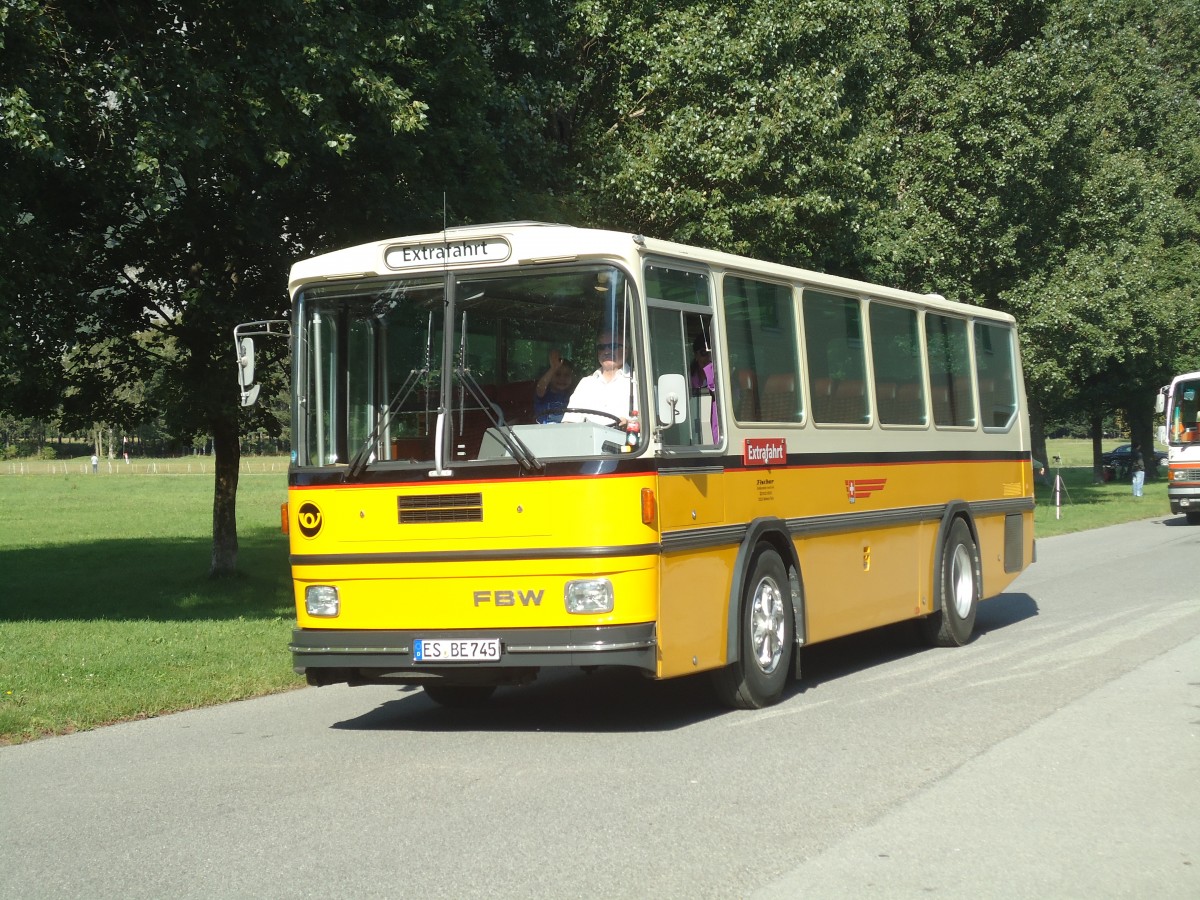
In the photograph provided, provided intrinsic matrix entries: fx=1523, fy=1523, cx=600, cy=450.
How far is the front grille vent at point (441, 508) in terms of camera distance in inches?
346

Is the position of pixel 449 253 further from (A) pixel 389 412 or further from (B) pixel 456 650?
(B) pixel 456 650

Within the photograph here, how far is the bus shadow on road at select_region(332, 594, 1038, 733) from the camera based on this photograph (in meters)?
9.49

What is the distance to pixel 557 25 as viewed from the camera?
23.6 metres

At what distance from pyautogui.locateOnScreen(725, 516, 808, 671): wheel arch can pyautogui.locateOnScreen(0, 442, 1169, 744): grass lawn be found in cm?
390

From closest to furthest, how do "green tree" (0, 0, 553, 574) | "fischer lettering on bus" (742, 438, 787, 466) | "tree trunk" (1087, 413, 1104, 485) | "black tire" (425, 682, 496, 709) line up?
"fischer lettering on bus" (742, 438, 787, 466) < "black tire" (425, 682, 496, 709) < "green tree" (0, 0, 553, 574) < "tree trunk" (1087, 413, 1104, 485)

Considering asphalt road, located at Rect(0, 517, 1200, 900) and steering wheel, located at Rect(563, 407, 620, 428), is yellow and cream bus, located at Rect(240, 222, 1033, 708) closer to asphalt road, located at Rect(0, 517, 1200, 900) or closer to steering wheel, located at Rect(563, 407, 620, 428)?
steering wheel, located at Rect(563, 407, 620, 428)

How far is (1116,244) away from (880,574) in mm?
28655

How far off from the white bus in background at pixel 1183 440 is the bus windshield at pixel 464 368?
24.8 m

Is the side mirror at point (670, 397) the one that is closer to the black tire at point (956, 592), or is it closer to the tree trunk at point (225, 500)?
the black tire at point (956, 592)

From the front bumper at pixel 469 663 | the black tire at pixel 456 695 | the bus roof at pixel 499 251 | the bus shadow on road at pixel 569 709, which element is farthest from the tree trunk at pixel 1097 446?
the front bumper at pixel 469 663

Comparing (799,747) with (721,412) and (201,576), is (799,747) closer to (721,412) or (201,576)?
(721,412)

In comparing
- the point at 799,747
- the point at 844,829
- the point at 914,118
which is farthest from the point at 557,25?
the point at 844,829

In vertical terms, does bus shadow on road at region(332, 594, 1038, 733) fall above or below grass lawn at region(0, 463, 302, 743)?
below

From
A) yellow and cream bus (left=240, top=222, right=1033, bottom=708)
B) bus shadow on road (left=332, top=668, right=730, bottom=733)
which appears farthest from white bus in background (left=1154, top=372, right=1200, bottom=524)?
yellow and cream bus (left=240, top=222, right=1033, bottom=708)
